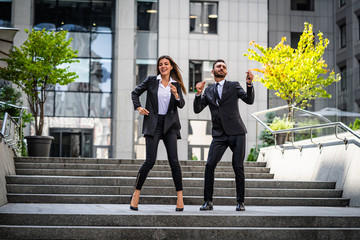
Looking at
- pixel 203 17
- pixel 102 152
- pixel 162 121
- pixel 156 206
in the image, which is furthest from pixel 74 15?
pixel 162 121

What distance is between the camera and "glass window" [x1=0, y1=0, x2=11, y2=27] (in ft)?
89.8

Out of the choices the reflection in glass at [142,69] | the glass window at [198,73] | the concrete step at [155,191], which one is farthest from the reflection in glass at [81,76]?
the concrete step at [155,191]

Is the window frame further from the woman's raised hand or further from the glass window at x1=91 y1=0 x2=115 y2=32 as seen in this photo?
the woman's raised hand

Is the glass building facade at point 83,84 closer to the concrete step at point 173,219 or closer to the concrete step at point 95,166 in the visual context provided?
the concrete step at point 95,166

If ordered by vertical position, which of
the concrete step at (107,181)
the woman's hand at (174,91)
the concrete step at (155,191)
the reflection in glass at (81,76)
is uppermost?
the reflection in glass at (81,76)

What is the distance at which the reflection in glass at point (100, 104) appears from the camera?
27.5 metres

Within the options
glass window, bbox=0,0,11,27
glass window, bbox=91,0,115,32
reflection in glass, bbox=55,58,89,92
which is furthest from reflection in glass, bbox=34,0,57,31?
reflection in glass, bbox=55,58,89,92

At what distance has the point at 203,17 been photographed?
94.4 feet

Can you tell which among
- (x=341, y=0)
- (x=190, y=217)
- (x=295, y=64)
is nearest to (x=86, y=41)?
(x=295, y=64)

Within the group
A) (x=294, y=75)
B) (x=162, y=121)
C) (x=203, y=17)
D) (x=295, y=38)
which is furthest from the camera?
(x=295, y=38)

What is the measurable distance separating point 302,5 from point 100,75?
14.0 metres

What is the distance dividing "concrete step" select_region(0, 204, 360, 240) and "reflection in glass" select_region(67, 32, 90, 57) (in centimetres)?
2167

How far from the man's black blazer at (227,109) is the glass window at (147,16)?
21.1 m

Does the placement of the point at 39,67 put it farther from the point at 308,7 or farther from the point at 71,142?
the point at 308,7
